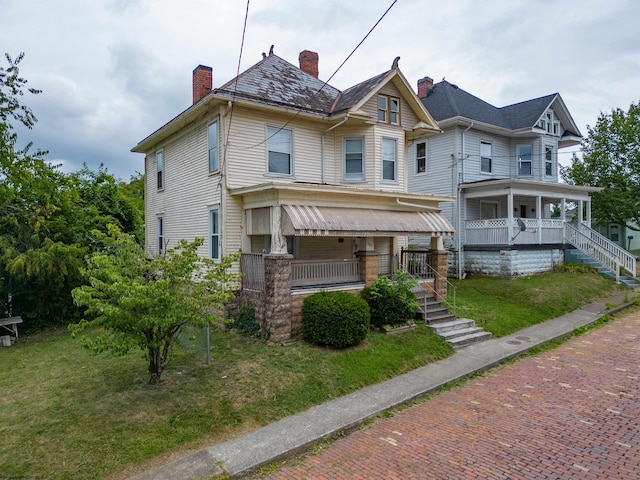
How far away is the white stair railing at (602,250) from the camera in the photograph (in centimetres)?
1956

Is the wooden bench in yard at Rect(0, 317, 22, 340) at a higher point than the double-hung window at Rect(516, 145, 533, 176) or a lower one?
lower

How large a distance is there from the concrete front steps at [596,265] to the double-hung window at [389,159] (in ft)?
41.3

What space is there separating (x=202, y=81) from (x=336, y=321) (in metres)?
11.3

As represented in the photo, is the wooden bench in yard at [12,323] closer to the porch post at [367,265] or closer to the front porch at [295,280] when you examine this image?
the front porch at [295,280]

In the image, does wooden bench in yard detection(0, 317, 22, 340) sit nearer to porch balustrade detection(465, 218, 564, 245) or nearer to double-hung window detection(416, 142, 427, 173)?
porch balustrade detection(465, 218, 564, 245)

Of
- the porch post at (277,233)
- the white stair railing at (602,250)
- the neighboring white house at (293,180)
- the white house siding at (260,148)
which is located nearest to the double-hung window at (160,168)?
the neighboring white house at (293,180)

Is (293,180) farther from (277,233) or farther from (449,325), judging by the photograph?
(449,325)

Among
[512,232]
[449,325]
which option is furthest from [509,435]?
[512,232]

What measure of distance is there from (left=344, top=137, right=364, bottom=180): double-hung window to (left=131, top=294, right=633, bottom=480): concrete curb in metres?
7.21

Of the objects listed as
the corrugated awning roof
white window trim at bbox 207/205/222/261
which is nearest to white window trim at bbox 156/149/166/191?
white window trim at bbox 207/205/222/261

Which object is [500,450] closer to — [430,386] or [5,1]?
[430,386]

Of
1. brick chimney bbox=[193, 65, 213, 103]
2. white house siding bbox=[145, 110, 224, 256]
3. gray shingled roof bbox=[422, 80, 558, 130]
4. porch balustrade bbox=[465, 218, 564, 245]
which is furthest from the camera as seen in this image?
gray shingled roof bbox=[422, 80, 558, 130]

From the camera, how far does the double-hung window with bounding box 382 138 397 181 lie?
15.1m

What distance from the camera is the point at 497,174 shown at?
22469mm
